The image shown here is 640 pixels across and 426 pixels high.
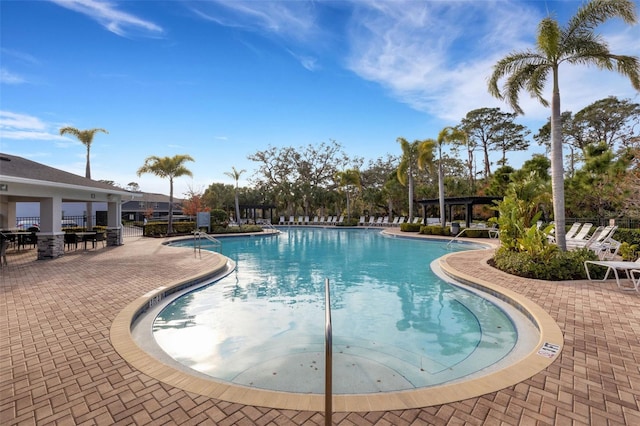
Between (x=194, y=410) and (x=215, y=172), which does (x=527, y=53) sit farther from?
(x=215, y=172)

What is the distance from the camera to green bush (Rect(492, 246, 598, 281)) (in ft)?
23.8

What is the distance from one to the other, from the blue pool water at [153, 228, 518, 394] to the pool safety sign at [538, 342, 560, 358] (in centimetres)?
56

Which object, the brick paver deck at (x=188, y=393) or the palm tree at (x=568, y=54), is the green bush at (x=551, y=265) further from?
the brick paver deck at (x=188, y=393)

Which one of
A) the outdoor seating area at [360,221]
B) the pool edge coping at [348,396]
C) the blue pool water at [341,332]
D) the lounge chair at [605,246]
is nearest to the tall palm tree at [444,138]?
the outdoor seating area at [360,221]

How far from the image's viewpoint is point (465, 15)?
9977mm

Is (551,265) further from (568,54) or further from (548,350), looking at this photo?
(568,54)

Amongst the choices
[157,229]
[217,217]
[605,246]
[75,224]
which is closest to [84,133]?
[157,229]

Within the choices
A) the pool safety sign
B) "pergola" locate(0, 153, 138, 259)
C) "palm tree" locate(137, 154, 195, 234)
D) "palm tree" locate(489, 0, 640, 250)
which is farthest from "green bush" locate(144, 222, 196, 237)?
the pool safety sign

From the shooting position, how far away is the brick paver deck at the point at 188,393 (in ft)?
7.92

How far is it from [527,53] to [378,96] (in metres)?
9.87

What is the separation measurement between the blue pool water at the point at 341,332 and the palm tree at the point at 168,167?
525 inches

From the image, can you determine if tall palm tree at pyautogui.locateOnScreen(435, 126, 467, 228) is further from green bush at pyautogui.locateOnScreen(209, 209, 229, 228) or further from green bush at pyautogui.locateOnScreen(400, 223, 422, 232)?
green bush at pyautogui.locateOnScreen(209, 209, 229, 228)

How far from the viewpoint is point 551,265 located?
24.2 feet

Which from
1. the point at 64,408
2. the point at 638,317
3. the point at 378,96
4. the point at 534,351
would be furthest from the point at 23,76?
the point at 378,96
